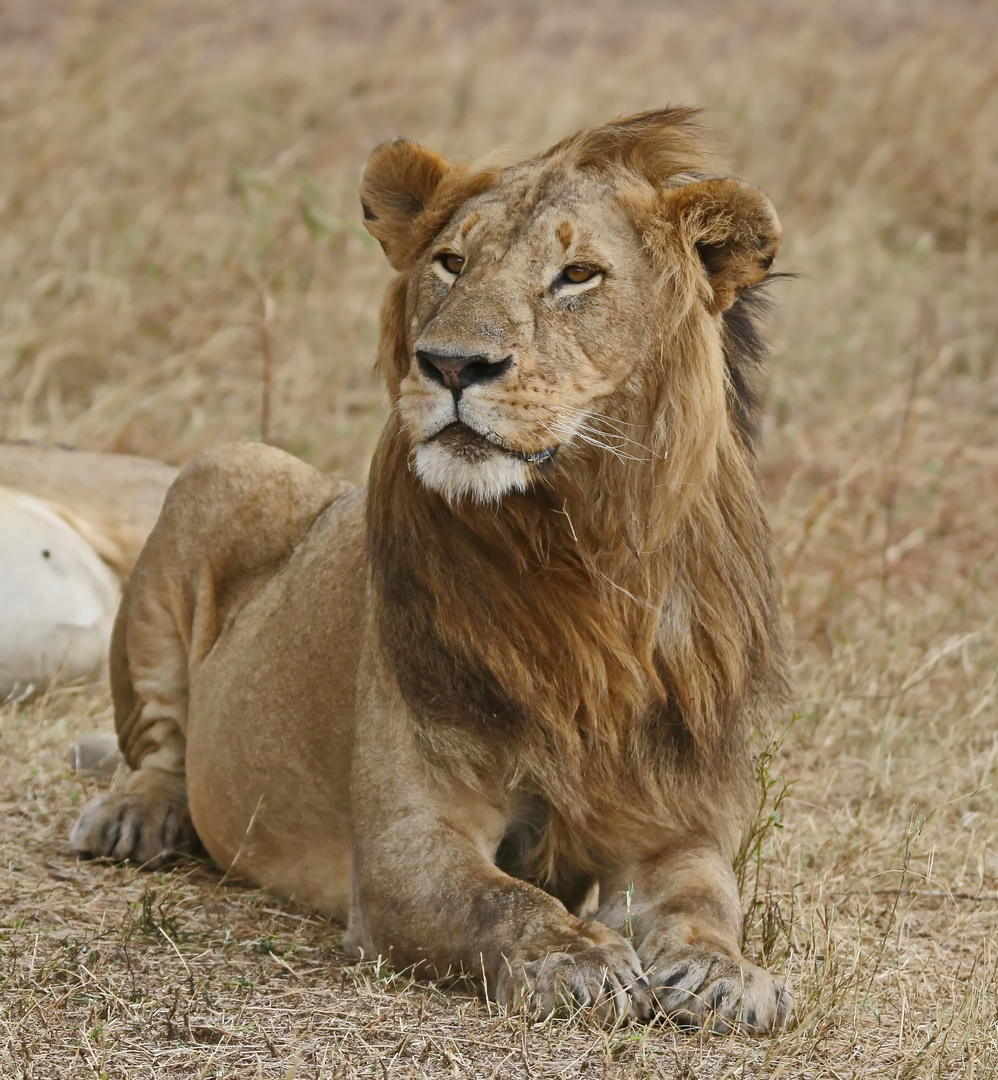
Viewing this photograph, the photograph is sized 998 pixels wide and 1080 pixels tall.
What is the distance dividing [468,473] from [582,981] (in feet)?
2.98

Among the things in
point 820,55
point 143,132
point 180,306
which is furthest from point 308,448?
point 820,55

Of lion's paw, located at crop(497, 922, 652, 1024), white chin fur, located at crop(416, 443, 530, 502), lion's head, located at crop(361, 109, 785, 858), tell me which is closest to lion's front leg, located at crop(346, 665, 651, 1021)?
lion's paw, located at crop(497, 922, 652, 1024)

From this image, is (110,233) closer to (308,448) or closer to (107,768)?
(308,448)

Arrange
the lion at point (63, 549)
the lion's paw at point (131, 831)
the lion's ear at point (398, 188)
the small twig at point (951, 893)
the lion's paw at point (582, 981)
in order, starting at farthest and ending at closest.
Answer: the lion at point (63, 549), the lion's paw at point (131, 831), the small twig at point (951, 893), the lion's ear at point (398, 188), the lion's paw at point (582, 981)

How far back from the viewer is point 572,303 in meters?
3.31

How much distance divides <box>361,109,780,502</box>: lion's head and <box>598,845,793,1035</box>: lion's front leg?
32.8 inches

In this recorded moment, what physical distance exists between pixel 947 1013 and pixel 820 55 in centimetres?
1064

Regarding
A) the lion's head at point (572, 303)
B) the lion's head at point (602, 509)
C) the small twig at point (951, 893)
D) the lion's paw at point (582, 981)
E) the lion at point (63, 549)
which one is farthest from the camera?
the lion at point (63, 549)

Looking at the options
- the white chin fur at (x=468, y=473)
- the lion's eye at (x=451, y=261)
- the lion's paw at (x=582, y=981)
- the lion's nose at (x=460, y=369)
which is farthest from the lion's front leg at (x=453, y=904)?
the lion's eye at (x=451, y=261)

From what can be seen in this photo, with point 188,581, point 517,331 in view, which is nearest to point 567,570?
point 517,331

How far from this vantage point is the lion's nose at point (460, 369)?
309 cm

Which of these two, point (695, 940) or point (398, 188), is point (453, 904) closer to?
point (695, 940)

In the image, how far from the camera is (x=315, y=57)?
1195 cm

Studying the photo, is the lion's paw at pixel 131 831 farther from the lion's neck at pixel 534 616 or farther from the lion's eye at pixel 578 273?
the lion's eye at pixel 578 273
